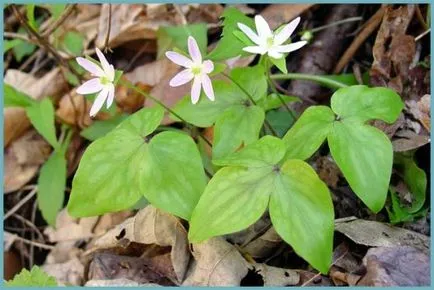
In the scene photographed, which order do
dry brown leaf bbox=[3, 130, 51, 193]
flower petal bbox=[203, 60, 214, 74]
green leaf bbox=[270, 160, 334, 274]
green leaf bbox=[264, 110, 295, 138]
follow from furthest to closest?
dry brown leaf bbox=[3, 130, 51, 193]
green leaf bbox=[264, 110, 295, 138]
flower petal bbox=[203, 60, 214, 74]
green leaf bbox=[270, 160, 334, 274]

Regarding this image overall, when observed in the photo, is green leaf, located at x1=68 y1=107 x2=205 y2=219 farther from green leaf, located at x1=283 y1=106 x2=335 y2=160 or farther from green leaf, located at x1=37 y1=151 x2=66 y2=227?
green leaf, located at x1=37 y1=151 x2=66 y2=227

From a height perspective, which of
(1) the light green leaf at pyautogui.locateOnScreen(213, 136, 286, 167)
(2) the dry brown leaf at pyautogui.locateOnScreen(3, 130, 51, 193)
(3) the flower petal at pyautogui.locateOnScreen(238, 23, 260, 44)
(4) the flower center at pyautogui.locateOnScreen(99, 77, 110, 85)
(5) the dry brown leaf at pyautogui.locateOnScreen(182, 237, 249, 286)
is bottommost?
(2) the dry brown leaf at pyautogui.locateOnScreen(3, 130, 51, 193)

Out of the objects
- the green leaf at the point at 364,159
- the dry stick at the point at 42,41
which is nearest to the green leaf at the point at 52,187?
the dry stick at the point at 42,41

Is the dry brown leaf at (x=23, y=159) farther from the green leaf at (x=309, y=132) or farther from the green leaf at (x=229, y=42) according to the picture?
the green leaf at (x=309, y=132)

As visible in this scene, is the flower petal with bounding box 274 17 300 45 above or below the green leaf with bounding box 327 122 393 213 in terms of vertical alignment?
above

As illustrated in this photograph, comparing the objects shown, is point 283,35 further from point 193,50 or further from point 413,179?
point 413,179

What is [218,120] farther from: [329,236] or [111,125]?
[111,125]

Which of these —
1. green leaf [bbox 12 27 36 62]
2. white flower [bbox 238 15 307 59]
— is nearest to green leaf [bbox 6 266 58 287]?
white flower [bbox 238 15 307 59]
